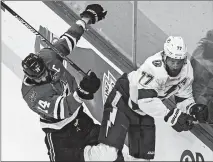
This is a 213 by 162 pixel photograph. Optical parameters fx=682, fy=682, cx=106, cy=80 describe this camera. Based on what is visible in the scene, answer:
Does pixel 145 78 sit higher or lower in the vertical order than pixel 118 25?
lower

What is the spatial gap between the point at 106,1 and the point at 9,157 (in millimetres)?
1180

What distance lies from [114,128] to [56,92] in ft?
1.25

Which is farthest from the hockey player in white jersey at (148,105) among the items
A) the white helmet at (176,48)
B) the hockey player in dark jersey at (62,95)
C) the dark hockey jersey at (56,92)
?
the dark hockey jersey at (56,92)

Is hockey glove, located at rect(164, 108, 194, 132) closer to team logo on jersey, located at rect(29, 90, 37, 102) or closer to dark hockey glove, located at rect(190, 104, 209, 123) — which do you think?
dark hockey glove, located at rect(190, 104, 209, 123)

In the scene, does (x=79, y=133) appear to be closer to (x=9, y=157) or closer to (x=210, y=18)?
(x=9, y=157)

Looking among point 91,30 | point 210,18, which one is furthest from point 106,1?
point 210,18

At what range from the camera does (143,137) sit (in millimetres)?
3826

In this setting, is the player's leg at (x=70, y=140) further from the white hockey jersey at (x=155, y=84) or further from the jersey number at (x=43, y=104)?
the white hockey jersey at (x=155, y=84)

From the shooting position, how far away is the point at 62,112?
363 centimetres

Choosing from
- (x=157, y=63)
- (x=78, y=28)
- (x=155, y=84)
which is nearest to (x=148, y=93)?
(x=155, y=84)

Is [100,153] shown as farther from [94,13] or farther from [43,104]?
[94,13]

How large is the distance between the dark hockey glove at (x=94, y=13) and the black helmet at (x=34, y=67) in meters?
0.65

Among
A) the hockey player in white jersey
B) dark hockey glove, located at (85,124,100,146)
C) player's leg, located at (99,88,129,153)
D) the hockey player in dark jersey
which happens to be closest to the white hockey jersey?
the hockey player in white jersey

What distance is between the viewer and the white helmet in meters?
3.49
